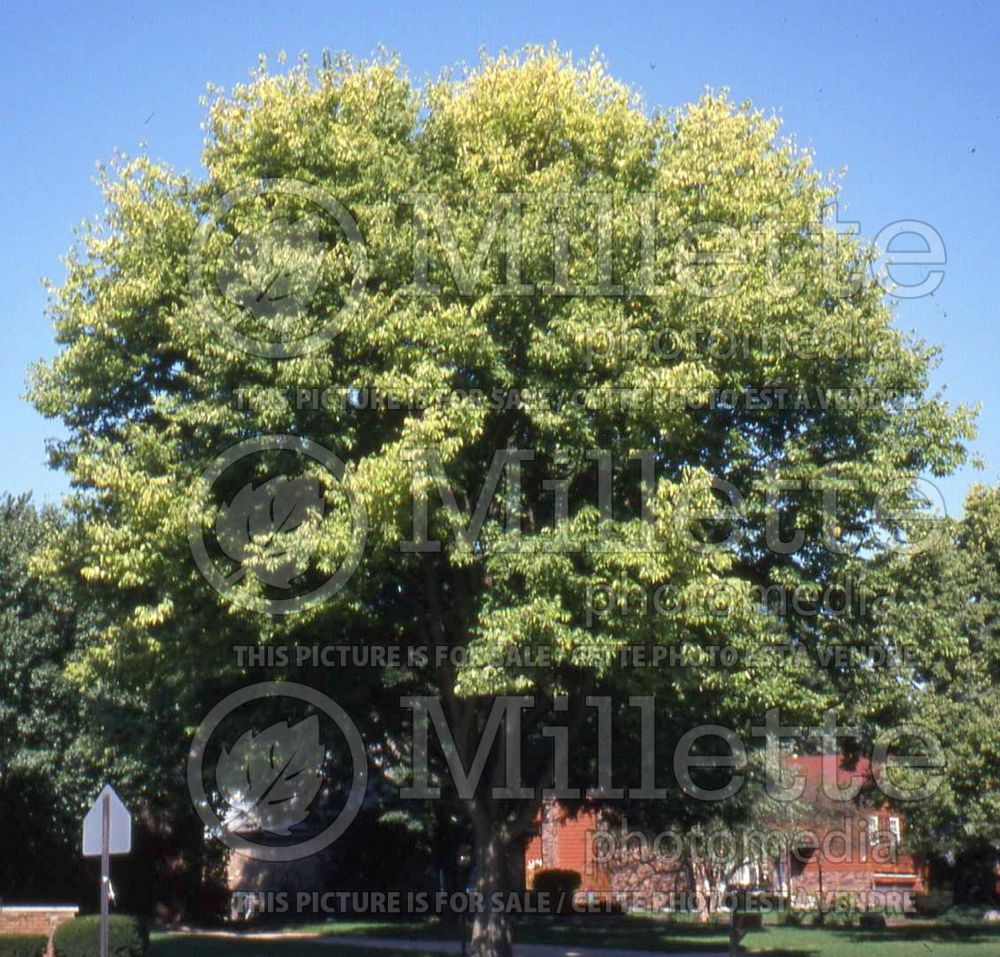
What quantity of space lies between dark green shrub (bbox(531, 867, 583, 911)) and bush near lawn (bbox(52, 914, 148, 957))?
2365cm

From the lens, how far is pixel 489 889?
20766mm

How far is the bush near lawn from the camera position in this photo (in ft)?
72.1

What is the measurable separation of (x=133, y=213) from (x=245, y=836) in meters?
24.8

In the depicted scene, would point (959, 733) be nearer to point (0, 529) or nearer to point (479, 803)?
point (479, 803)

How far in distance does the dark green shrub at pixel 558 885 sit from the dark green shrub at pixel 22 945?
24.7 meters

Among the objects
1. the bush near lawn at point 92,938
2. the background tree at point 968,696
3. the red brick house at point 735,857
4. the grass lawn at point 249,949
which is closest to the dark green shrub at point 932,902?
the red brick house at point 735,857

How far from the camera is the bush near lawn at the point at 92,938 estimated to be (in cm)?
2198

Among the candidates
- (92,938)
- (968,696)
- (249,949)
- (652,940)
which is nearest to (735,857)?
(652,940)

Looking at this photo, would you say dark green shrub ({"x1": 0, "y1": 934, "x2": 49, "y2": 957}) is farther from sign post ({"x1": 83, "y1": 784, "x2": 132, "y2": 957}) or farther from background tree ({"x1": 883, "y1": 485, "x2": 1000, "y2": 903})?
background tree ({"x1": 883, "y1": 485, "x2": 1000, "y2": 903})

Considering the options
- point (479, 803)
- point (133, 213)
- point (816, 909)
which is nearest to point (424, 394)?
point (133, 213)

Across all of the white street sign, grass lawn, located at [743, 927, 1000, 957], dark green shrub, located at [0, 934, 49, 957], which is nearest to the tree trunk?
dark green shrub, located at [0, 934, 49, 957]

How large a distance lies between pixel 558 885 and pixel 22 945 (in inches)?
1056

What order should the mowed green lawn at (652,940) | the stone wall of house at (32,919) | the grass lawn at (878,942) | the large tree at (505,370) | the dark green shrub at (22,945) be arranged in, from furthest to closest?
the grass lawn at (878,942) → the mowed green lawn at (652,940) → the stone wall of house at (32,919) → the dark green shrub at (22,945) → the large tree at (505,370)

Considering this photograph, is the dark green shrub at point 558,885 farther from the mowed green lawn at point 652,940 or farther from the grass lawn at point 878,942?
the grass lawn at point 878,942
